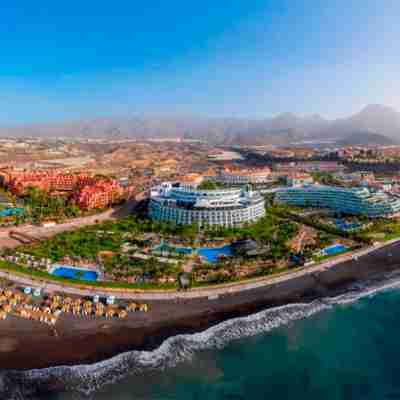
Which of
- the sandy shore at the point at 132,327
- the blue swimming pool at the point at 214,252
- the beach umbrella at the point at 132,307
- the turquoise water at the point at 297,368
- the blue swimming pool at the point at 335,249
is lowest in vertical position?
the turquoise water at the point at 297,368

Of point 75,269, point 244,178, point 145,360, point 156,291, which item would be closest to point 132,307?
point 156,291

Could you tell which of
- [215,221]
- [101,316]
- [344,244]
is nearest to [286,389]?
[101,316]

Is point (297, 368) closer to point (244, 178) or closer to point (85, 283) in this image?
point (85, 283)

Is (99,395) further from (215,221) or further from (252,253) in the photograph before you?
(215,221)

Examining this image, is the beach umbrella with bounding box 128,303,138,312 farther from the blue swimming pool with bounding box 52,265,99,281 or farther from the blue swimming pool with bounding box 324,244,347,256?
the blue swimming pool with bounding box 324,244,347,256

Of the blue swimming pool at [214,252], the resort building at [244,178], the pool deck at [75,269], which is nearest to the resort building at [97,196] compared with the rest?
the pool deck at [75,269]

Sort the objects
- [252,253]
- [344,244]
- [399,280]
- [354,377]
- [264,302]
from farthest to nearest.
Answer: [344,244]
[252,253]
[399,280]
[264,302]
[354,377]

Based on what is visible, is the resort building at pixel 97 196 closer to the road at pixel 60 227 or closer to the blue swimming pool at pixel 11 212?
the road at pixel 60 227
